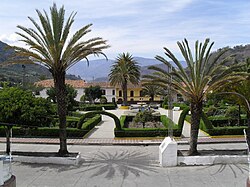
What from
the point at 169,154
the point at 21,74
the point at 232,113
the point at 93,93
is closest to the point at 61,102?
the point at 169,154

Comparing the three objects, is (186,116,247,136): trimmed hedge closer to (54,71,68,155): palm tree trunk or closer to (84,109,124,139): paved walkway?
(84,109,124,139): paved walkway

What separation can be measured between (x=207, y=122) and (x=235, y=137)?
190 cm

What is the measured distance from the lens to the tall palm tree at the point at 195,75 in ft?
45.1

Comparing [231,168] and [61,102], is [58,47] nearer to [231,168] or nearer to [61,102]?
[61,102]

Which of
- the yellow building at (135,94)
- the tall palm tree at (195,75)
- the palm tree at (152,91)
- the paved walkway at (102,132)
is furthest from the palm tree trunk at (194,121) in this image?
the yellow building at (135,94)

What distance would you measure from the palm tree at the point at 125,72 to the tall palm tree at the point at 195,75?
3244cm

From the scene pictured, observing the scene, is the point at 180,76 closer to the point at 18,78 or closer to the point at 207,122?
the point at 207,122

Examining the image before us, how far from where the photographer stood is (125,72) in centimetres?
4709

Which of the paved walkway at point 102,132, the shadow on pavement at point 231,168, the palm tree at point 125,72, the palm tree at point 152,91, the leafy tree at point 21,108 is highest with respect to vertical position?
the palm tree at point 125,72

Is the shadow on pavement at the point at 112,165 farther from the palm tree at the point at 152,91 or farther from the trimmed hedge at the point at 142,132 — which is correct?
the palm tree at the point at 152,91

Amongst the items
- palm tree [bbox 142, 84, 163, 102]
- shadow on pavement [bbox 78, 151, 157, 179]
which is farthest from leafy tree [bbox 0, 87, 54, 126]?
palm tree [bbox 142, 84, 163, 102]

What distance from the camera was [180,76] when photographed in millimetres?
13953

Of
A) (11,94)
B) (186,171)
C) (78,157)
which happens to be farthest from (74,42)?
(186,171)

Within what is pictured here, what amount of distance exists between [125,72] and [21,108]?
1288 inches
